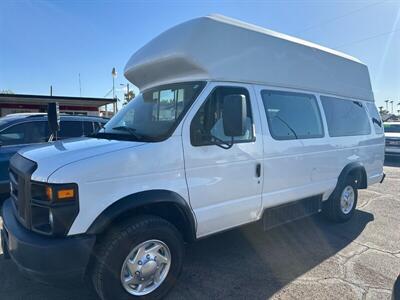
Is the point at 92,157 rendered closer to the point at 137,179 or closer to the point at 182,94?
the point at 137,179

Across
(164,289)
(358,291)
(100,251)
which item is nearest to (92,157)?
(100,251)

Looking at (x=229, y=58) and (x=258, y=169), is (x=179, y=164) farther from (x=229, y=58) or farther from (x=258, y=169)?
(x=229, y=58)

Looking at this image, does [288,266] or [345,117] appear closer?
[288,266]

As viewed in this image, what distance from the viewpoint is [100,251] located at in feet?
8.62

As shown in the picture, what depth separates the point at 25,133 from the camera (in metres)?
6.21

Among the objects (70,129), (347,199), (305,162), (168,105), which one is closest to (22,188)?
(168,105)

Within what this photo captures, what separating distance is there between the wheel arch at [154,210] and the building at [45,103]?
57.6 feet

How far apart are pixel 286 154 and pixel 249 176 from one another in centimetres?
74

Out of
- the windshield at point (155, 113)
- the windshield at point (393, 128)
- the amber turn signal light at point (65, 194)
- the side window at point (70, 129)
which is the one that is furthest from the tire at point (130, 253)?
the windshield at point (393, 128)

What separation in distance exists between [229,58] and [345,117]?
9.44 ft

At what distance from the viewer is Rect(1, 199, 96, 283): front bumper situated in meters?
2.41

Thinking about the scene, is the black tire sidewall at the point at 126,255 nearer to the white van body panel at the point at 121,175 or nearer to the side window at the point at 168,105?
the white van body panel at the point at 121,175

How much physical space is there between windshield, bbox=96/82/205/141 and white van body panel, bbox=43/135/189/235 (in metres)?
0.20

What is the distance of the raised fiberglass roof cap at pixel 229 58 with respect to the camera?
329cm
